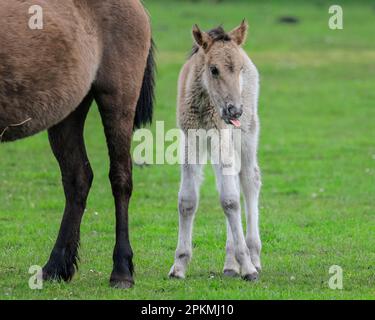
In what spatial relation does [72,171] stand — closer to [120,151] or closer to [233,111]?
[120,151]

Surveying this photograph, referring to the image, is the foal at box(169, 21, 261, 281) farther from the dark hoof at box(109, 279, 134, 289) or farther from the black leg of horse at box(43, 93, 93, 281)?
the black leg of horse at box(43, 93, 93, 281)

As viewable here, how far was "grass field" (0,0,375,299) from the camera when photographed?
8.02 metres

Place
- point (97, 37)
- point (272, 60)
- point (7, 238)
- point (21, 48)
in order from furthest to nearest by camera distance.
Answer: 1. point (272, 60)
2. point (7, 238)
3. point (97, 37)
4. point (21, 48)

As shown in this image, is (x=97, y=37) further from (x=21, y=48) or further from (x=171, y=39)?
(x=171, y=39)

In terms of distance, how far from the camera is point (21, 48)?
7.51 metres

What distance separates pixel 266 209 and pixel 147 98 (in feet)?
12.1

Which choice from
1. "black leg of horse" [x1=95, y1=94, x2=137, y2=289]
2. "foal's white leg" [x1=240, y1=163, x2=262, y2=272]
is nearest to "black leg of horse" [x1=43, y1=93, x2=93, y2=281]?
"black leg of horse" [x1=95, y1=94, x2=137, y2=289]

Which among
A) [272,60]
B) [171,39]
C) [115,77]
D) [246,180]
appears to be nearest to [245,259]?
[246,180]

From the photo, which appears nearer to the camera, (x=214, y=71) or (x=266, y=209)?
(x=214, y=71)

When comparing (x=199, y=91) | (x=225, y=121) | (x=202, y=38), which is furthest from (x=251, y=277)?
(x=202, y=38)

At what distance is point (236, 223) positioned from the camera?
27.0ft

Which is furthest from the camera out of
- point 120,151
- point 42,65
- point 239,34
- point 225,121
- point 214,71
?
point 239,34

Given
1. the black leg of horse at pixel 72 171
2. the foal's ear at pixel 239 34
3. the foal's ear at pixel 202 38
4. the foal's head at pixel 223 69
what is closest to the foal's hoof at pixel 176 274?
the black leg of horse at pixel 72 171

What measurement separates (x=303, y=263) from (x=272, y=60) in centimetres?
1986
